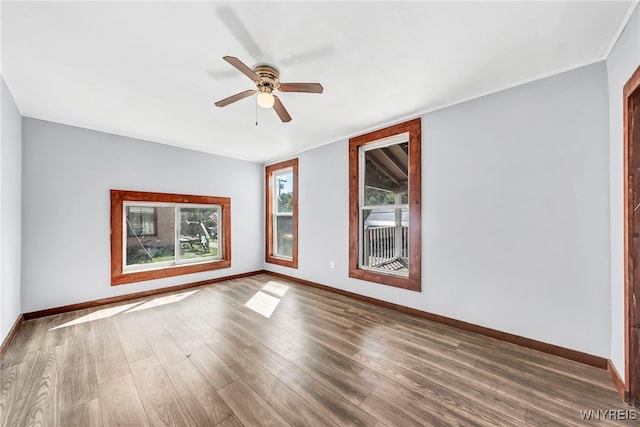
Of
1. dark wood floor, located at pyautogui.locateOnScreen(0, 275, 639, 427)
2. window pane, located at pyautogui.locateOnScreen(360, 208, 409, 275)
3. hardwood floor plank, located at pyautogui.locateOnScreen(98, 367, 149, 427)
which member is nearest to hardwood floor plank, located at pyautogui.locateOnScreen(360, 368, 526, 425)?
dark wood floor, located at pyautogui.locateOnScreen(0, 275, 639, 427)

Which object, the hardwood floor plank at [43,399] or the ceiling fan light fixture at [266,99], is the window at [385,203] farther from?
the hardwood floor plank at [43,399]

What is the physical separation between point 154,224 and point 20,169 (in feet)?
5.31

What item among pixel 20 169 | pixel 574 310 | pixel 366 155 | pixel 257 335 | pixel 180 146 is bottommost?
pixel 257 335

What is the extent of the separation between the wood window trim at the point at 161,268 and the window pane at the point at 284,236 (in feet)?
3.34

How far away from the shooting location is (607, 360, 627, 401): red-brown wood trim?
1.68 m

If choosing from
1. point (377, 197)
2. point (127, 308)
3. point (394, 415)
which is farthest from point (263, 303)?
point (394, 415)

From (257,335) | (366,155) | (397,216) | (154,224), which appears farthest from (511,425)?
(154,224)

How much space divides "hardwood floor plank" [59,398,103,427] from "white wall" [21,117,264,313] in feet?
7.97

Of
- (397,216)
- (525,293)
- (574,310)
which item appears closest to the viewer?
(574,310)

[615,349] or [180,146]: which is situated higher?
[180,146]

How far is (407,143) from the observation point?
3.40 m

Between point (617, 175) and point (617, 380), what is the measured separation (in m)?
1.49

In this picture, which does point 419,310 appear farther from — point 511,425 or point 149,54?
point 149,54

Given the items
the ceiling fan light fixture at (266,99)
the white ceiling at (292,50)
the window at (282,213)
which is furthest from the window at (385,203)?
the ceiling fan light fixture at (266,99)
